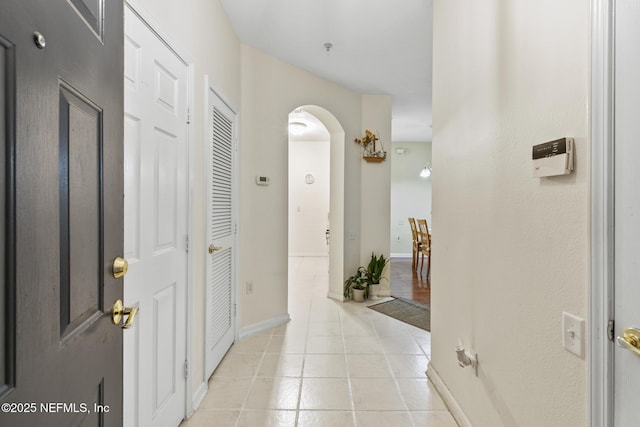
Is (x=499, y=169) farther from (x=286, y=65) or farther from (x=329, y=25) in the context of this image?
(x=286, y=65)

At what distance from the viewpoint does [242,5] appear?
2.33 m

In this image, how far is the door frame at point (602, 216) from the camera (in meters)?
0.80

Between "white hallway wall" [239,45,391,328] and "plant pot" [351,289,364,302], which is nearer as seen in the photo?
"white hallway wall" [239,45,391,328]

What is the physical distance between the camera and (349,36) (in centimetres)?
278

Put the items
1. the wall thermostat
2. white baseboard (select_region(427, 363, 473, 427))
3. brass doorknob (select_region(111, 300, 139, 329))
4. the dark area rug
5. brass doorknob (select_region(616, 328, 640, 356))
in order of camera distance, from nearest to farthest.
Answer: brass doorknob (select_region(616, 328, 640, 356)) < brass doorknob (select_region(111, 300, 139, 329)) < white baseboard (select_region(427, 363, 473, 427)) < the wall thermostat < the dark area rug

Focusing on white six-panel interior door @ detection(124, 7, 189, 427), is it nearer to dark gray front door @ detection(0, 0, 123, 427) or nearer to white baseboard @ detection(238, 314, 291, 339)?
dark gray front door @ detection(0, 0, 123, 427)

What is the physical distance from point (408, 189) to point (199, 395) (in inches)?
261

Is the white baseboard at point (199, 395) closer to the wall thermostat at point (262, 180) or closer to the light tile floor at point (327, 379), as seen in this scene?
the light tile floor at point (327, 379)

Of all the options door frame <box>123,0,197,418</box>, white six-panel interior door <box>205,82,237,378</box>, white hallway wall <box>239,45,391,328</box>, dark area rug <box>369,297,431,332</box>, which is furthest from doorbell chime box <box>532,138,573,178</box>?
dark area rug <box>369,297,431,332</box>

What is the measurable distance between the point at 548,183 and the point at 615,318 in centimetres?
44

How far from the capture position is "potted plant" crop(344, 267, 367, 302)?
3918 millimetres

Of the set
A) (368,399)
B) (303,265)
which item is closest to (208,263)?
(368,399)

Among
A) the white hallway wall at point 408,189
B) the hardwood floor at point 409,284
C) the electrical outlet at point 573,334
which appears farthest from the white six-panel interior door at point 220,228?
the white hallway wall at point 408,189

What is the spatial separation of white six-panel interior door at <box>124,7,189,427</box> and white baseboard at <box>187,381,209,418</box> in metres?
0.11
